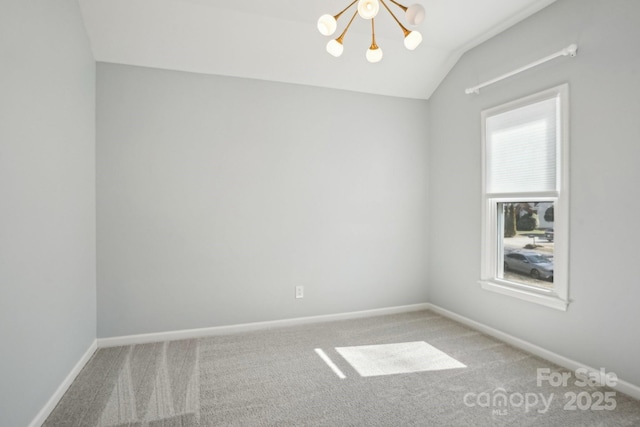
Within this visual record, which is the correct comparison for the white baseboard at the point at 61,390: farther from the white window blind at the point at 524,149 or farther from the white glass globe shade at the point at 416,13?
the white window blind at the point at 524,149

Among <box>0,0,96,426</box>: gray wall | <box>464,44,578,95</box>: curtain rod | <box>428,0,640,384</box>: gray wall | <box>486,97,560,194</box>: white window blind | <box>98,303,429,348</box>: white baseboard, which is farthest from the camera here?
<box>98,303,429,348</box>: white baseboard

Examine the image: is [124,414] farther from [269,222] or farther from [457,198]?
[457,198]

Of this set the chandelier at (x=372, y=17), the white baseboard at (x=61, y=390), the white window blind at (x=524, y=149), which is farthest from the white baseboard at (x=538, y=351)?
the white baseboard at (x=61, y=390)

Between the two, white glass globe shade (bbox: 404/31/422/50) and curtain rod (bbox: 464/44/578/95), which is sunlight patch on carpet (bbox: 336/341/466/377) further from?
curtain rod (bbox: 464/44/578/95)

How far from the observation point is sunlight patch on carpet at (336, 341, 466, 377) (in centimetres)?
262

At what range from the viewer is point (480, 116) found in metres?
3.40

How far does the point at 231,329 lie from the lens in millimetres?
3377

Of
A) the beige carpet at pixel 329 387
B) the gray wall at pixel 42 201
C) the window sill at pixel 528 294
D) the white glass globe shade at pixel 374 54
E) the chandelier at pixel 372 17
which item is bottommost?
the beige carpet at pixel 329 387

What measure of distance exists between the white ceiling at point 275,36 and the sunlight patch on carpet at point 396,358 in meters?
2.64

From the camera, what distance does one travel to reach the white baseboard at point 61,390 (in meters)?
1.95

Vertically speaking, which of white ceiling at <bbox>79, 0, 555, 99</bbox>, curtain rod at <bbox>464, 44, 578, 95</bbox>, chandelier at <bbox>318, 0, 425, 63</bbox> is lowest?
chandelier at <bbox>318, 0, 425, 63</bbox>

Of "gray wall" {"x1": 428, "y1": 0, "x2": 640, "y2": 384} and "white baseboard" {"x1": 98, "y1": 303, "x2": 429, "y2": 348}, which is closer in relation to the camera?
"gray wall" {"x1": 428, "y1": 0, "x2": 640, "y2": 384}

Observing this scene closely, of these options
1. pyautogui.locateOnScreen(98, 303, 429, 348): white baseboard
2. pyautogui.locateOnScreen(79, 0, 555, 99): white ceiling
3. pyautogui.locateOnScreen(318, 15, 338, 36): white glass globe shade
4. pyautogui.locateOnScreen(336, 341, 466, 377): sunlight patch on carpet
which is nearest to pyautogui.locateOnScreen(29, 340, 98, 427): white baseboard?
pyautogui.locateOnScreen(98, 303, 429, 348): white baseboard

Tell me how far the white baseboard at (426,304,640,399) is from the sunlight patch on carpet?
68cm
